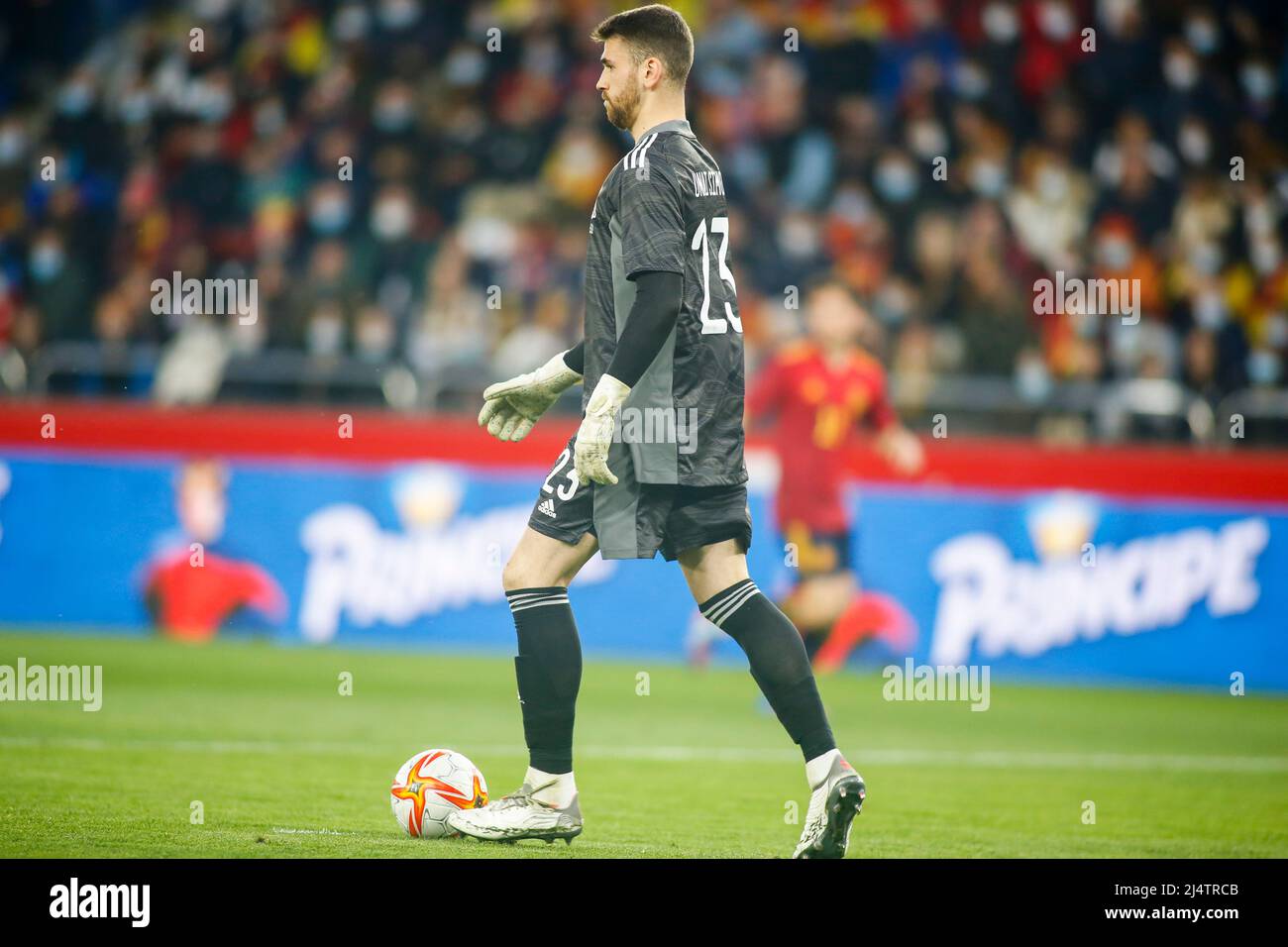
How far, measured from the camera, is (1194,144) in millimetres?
16016

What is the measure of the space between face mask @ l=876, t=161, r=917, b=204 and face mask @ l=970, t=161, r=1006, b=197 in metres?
0.56

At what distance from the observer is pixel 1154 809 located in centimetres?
719

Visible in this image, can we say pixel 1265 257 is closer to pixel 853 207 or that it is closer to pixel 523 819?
pixel 853 207

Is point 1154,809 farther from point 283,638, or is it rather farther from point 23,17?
point 23,17

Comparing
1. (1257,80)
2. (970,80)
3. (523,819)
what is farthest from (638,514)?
(1257,80)

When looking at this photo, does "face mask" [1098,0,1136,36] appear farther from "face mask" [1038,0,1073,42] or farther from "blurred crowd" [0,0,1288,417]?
"face mask" [1038,0,1073,42]

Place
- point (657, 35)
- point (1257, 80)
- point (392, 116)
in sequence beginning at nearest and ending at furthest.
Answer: point (657, 35) < point (392, 116) < point (1257, 80)

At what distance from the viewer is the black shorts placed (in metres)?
5.37

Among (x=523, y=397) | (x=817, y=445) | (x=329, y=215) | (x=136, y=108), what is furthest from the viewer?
(x=136, y=108)

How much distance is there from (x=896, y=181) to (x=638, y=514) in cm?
1079

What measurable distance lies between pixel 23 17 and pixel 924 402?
9.86 m

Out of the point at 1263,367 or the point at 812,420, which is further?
the point at 1263,367

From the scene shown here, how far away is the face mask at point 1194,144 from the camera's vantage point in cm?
1590

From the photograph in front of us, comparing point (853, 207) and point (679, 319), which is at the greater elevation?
point (853, 207)
